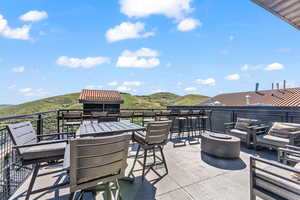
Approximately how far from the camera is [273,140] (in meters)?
3.50

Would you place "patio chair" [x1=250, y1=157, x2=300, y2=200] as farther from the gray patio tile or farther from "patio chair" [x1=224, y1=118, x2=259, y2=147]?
"patio chair" [x1=224, y1=118, x2=259, y2=147]

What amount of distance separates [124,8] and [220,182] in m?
6.52

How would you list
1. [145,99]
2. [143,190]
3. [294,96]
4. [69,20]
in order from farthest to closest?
[145,99] < [294,96] < [69,20] < [143,190]

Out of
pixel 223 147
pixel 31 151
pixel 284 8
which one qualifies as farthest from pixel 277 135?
pixel 31 151

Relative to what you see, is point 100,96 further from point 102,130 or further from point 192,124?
point 102,130

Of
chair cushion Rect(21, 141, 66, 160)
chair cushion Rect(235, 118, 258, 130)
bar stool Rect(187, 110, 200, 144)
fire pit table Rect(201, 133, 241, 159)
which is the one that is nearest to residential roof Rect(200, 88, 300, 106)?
bar stool Rect(187, 110, 200, 144)

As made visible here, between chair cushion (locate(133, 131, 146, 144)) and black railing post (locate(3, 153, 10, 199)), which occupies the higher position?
chair cushion (locate(133, 131, 146, 144))

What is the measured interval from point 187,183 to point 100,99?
7899 mm

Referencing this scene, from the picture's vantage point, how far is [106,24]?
25.2ft

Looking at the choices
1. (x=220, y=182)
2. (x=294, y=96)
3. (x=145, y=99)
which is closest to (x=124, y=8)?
(x=220, y=182)

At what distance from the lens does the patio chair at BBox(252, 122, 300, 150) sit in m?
3.19

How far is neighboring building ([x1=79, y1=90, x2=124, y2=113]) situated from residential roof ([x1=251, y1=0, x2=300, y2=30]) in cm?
838

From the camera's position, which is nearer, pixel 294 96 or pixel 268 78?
pixel 294 96

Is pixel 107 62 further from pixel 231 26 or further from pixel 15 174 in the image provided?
pixel 15 174
